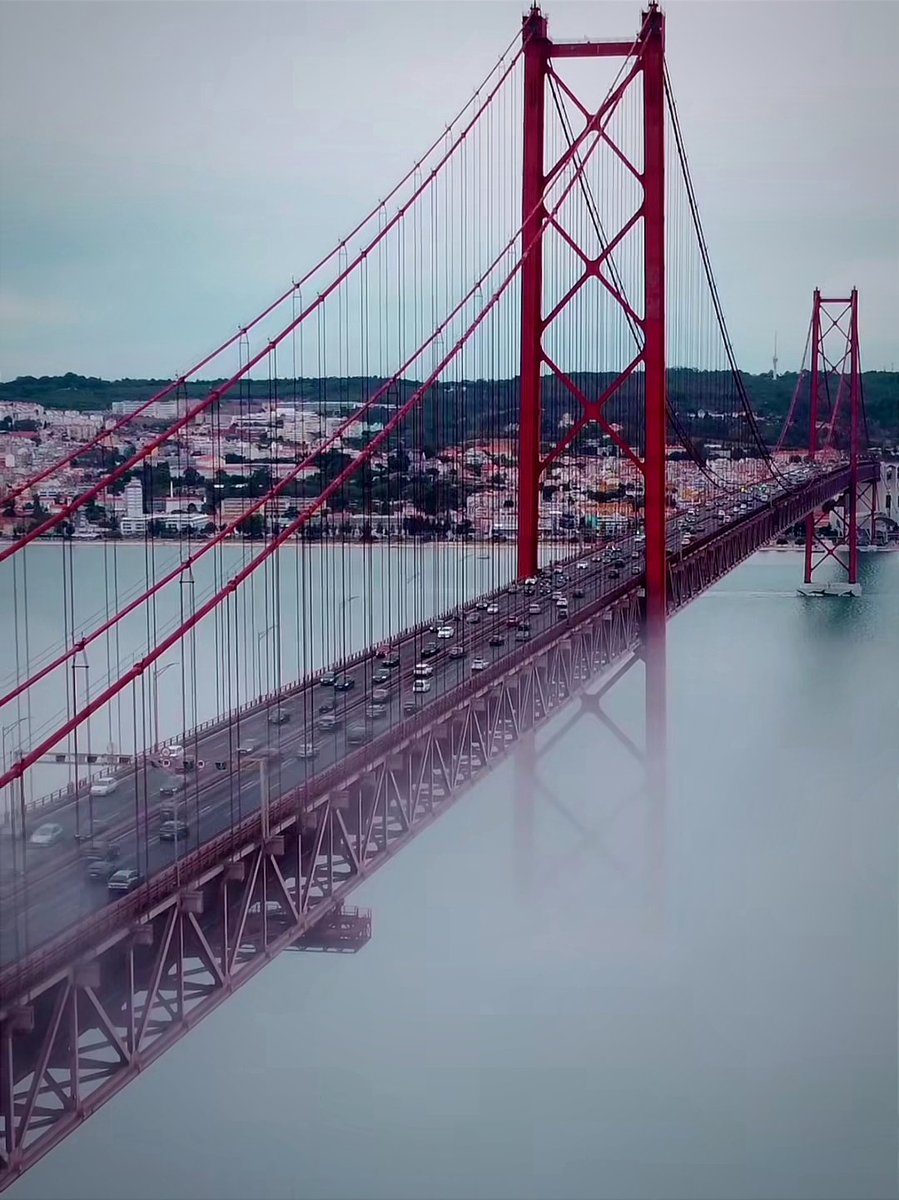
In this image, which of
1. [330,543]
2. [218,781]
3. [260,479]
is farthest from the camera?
[330,543]

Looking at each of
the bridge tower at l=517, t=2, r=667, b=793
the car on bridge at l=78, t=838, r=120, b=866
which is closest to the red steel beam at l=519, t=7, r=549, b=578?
the bridge tower at l=517, t=2, r=667, b=793

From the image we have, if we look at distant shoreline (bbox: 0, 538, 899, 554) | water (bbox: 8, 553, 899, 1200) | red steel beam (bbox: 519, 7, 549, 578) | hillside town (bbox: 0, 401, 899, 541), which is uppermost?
red steel beam (bbox: 519, 7, 549, 578)

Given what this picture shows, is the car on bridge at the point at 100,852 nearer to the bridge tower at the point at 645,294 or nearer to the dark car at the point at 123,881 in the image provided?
the dark car at the point at 123,881

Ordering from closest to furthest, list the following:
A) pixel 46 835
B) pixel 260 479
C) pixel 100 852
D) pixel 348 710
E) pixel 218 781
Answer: pixel 100 852 → pixel 46 835 → pixel 218 781 → pixel 348 710 → pixel 260 479

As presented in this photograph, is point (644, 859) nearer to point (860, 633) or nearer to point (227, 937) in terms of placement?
point (227, 937)

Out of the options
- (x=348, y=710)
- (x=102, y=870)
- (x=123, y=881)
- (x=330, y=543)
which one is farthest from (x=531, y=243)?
(x=330, y=543)

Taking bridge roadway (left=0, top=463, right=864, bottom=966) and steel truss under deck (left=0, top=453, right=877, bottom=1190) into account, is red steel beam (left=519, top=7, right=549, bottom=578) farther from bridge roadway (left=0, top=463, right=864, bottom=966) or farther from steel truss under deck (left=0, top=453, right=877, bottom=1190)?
steel truss under deck (left=0, top=453, right=877, bottom=1190)

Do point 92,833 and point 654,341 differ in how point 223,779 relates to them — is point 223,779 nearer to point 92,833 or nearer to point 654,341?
point 92,833

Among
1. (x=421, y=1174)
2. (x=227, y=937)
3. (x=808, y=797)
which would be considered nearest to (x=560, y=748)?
(x=808, y=797)
